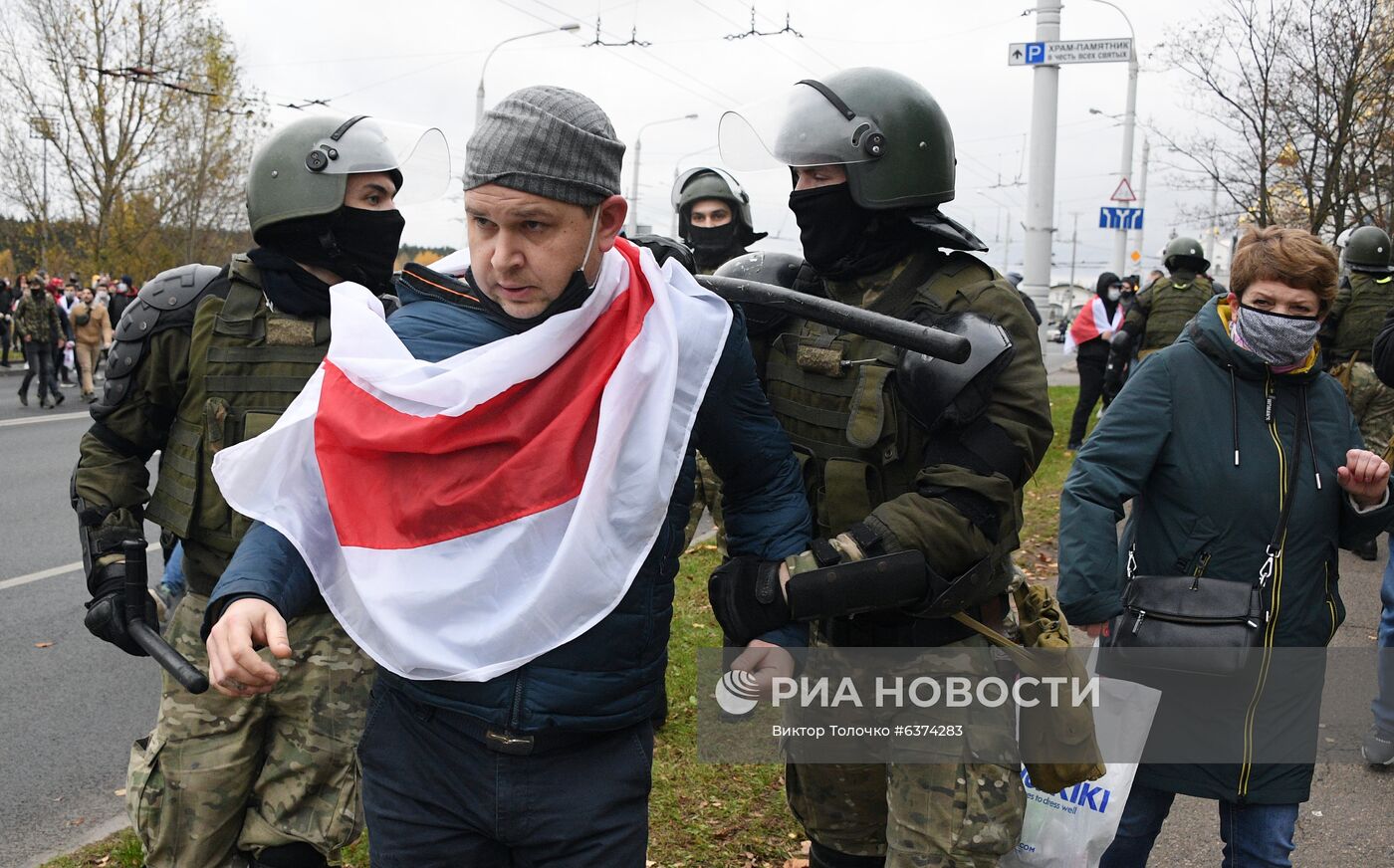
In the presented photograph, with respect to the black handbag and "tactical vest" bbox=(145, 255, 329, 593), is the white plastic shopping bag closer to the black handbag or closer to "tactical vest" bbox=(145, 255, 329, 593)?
the black handbag

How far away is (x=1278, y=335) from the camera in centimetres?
302

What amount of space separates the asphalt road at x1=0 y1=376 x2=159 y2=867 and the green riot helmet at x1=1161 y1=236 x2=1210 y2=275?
8.31 metres

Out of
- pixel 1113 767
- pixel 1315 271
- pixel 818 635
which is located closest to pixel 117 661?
pixel 818 635

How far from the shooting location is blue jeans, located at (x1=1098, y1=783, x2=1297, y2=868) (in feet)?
10.1

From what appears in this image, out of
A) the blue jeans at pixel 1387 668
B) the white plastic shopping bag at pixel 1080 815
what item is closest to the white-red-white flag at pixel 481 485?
the white plastic shopping bag at pixel 1080 815

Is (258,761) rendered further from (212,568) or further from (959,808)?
(959,808)

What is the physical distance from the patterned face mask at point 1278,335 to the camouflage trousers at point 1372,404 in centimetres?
524

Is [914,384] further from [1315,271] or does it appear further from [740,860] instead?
[740,860]

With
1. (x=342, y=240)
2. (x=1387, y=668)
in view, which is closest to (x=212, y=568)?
(x=342, y=240)

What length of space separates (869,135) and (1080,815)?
64.0 inches

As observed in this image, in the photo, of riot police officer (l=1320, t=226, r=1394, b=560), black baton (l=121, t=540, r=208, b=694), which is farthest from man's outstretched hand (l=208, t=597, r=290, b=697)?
riot police officer (l=1320, t=226, r=1394, b=560)

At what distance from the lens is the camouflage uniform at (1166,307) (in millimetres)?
10125

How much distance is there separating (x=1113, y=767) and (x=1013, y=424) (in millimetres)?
1033

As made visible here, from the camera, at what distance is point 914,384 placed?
241 cm
